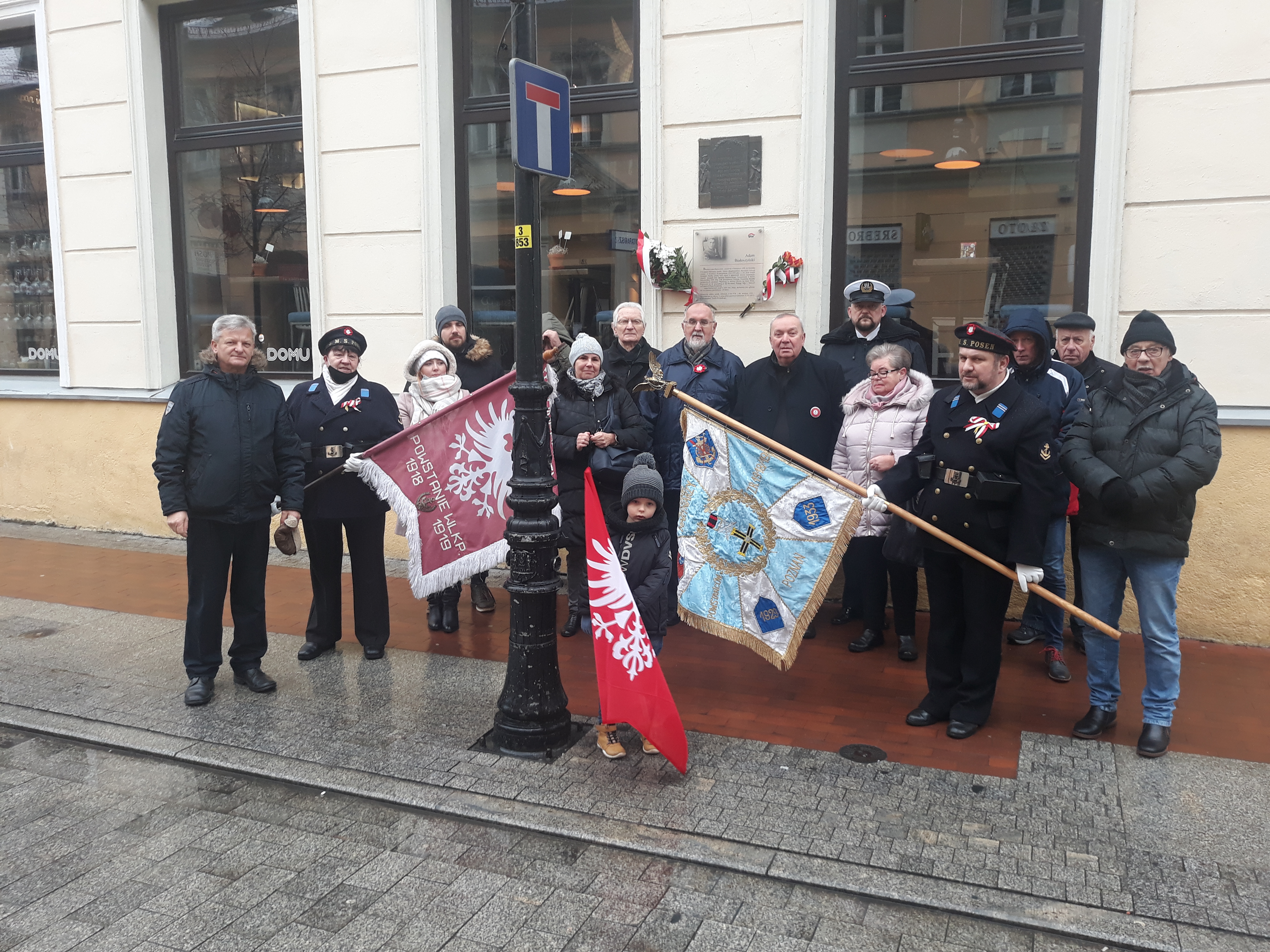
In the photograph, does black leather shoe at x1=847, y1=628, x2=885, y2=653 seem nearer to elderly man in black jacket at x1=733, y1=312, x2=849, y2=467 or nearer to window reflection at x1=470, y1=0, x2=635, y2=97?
elderly man in black jacket at x1=733, y1=312, x2=849, y2=467

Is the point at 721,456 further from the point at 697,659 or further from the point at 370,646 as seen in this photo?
the point at 370,646

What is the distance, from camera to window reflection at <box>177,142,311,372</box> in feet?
31.0

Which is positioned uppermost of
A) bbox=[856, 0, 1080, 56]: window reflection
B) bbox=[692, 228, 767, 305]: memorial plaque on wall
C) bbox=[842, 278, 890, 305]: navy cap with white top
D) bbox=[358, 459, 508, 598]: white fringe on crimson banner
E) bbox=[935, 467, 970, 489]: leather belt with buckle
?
bbox=[856, 0, 1080, 56]: window reflection

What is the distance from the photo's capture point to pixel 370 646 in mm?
6301

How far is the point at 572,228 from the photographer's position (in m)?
8.48

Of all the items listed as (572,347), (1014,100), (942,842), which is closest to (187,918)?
(942,842)

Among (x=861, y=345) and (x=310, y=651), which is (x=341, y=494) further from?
(x=861, y=345)

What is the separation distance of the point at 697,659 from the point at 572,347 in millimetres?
2086

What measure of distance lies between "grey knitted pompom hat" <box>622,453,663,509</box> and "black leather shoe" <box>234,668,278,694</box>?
2.34m

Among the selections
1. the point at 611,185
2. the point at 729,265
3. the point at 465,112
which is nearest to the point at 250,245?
the point at 465,112

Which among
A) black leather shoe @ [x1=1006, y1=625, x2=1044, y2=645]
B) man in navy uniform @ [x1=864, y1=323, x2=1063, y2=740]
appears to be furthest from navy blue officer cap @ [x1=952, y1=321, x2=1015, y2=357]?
black leather shoe @ [x1=1006, y1=625, x2=1044, y2=645]

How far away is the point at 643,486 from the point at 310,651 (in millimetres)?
2670

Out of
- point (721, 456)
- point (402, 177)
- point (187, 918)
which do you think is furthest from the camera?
point (402, 177)

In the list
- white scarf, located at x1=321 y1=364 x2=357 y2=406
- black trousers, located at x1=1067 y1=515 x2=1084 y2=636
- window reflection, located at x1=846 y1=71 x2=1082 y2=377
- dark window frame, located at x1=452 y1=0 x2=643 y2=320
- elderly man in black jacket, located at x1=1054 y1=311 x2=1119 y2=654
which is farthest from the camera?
dark window frame, located at x1=452 y1=0 x2=643 y2=320
